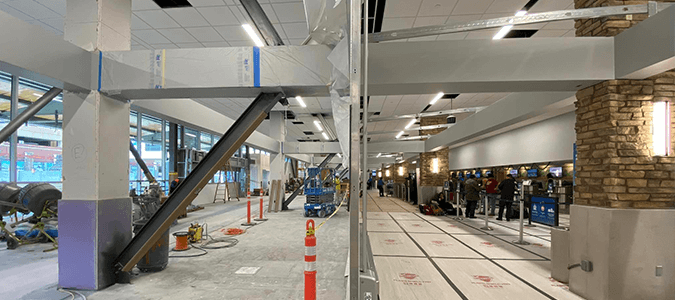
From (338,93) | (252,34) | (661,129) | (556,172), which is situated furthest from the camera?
(556,172)

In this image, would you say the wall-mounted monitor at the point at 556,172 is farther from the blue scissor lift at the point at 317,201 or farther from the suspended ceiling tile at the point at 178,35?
the suspended ceiling tile at the point at 178,35

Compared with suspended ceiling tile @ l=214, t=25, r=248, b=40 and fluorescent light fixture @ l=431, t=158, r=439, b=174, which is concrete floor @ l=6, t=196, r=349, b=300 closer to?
suspended ceiling tile @ l=214, t=25, r=248, b=40

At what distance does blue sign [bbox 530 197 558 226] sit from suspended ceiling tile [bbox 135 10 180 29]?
898 centimetres

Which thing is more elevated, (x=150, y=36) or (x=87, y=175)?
(x=150, y=36)

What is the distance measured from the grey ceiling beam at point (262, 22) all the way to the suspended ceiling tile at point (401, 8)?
2303 millimetres

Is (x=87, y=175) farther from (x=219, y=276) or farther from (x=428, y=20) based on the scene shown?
(x=428, y=20)

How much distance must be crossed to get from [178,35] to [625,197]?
27.7 ft

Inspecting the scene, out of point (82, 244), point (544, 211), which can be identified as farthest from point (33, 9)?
point (544, 211)

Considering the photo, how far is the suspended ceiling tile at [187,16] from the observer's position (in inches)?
248

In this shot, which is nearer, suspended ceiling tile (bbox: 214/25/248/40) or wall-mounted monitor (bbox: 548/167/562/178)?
suspended ceiling tile (bbox: 214/25/248/40)

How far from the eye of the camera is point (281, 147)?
13.8 metres

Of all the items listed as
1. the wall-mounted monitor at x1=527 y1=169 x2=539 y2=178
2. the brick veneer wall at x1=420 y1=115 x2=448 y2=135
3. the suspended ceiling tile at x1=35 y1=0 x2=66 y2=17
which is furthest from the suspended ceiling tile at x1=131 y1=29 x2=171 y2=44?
the wall-mounted monitor at x1=527 y1=169 x2=539 y2=178

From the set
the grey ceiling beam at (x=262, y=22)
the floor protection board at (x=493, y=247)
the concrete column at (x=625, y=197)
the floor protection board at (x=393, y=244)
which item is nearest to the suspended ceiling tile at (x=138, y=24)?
the grey ceiling beam at (x=262, y=22)

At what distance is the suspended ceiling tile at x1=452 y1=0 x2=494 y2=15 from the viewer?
585 cm
